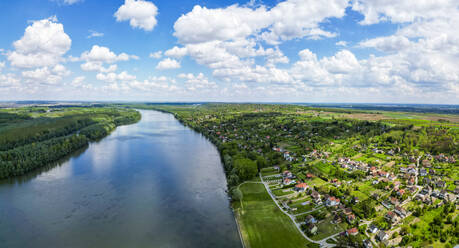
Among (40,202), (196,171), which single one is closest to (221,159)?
(196,171)

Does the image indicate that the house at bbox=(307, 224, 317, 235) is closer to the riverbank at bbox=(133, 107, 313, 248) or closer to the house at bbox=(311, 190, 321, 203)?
the riverbank at bbox=(133, 107, 313, 248)

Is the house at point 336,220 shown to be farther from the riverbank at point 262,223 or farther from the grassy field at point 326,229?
the riverbank at point 262,223

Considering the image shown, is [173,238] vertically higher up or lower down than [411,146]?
lower down

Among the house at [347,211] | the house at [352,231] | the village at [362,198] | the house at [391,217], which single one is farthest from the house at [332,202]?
the house at [352,231]

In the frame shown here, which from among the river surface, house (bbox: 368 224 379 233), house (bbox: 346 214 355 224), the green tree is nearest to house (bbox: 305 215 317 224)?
house (bbox: 346 214 355 224)

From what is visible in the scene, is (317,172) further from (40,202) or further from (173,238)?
(40,202)

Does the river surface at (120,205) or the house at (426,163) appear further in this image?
the house at (426,163)

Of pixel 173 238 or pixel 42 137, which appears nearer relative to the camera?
pixel 173 238
